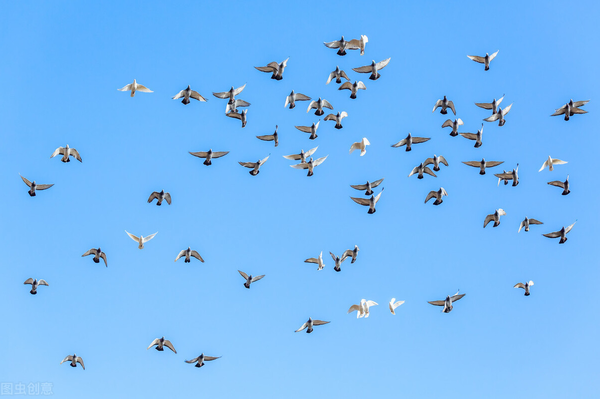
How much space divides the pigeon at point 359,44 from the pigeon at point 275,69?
9.44ft

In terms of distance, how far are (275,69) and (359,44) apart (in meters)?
3.90

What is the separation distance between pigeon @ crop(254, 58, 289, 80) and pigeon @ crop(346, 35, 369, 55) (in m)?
2.88

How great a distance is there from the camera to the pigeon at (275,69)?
1518 inches

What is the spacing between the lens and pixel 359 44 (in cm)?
3828

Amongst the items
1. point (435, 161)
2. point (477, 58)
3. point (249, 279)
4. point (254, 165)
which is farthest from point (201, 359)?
point (477, 58)

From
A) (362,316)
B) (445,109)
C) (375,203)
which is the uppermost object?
(445,109)

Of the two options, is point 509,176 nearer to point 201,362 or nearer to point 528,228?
point 528,228

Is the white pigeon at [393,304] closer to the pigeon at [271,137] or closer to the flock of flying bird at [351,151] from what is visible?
the flock of flying bird at [351,151]

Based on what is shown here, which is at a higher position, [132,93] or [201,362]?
[132,93]

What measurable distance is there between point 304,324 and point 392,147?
927 cm

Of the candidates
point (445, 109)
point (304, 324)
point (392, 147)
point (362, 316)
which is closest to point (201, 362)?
point (304, 324)

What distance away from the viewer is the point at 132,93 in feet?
133

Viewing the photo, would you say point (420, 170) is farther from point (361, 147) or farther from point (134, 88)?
point (134, 88)

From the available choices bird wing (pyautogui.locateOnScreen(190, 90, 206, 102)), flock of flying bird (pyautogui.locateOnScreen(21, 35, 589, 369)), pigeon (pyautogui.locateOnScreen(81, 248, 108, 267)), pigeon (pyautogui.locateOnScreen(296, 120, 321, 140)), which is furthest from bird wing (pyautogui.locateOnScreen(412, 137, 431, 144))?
pigeon (pyautogui.locateOnScreen(81, 248, 108, 267))
